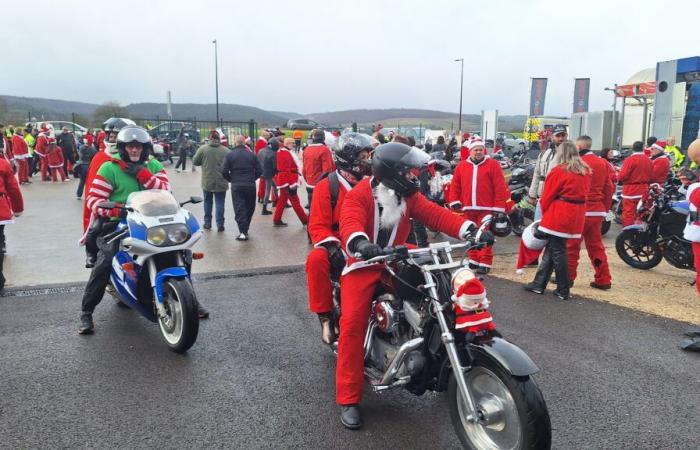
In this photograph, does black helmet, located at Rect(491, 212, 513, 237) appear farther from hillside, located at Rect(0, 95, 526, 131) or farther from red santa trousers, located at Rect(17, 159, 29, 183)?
hillside, located at Rect(0, 95, 526, 131)

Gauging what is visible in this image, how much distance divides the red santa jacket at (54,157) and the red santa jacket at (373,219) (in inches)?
691

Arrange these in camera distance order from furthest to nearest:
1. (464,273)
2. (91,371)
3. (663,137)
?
(663,137) < (91,371) < (464,273)

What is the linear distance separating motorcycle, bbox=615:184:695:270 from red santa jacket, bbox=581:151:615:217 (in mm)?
1099

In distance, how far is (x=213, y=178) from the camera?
1016cm

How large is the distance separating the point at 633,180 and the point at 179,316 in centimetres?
833

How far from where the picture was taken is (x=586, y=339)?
5055 mm

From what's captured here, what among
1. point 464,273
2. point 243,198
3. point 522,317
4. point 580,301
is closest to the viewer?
point 464,273

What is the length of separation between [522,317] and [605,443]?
2.42m

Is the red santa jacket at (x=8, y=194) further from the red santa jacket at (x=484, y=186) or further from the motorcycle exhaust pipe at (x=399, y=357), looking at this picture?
the red santa jacket at (x=484, y=186)

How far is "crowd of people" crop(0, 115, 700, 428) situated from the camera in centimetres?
349

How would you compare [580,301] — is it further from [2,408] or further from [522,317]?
[2,408]

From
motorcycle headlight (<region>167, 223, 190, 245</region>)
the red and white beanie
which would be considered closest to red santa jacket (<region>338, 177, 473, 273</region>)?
the red and white beanie

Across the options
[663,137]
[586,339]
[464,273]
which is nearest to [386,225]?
[464,273]

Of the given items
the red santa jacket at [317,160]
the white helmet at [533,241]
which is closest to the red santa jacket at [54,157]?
the red santa jacket at [317,160]
